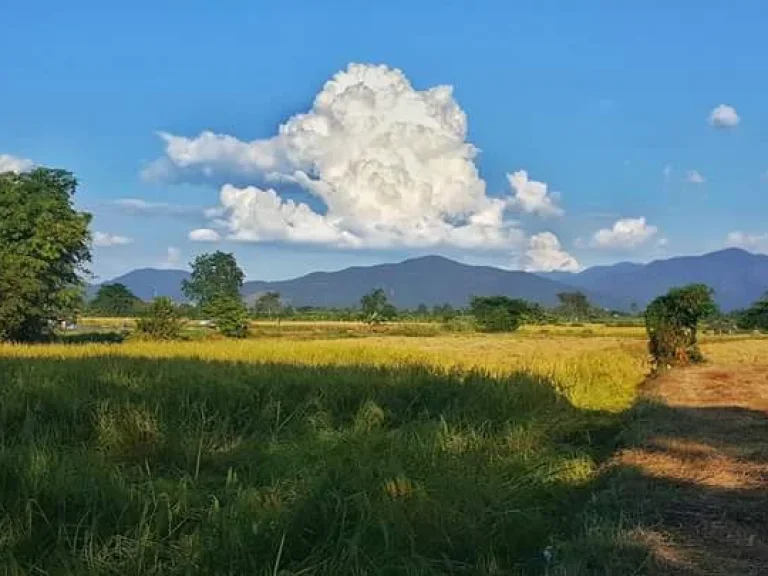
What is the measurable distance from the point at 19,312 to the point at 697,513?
38.0 m

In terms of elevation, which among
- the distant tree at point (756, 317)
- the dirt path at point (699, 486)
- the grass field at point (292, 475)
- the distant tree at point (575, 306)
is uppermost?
the distant tree at point (575, 306)

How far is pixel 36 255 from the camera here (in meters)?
40.5

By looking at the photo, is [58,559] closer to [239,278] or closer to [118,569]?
[118,569]

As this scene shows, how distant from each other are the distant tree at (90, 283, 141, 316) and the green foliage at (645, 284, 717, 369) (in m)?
93.7

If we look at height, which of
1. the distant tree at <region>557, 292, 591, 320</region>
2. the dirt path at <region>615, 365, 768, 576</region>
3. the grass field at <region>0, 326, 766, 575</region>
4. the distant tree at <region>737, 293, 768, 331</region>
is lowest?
the dirt path at <region>615, 365, 768, 576</region>

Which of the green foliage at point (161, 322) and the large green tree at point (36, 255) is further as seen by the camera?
the green foliage at point (161, 322)

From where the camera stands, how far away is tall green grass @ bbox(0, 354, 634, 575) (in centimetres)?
441

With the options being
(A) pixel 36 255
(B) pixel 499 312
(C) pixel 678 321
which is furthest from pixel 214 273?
(C) pixel 678 321

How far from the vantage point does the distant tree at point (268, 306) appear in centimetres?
11246

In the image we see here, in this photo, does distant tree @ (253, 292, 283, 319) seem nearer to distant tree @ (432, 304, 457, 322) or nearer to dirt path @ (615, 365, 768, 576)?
distant tree @ (432, 304, 457, 322)

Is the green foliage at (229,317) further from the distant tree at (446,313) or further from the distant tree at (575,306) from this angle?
the distant tree at (575,306)

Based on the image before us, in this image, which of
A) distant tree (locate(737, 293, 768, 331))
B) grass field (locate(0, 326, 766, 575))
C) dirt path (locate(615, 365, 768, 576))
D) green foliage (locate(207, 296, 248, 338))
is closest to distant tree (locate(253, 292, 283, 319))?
green foliage (locate(207, 296, 248, 338))

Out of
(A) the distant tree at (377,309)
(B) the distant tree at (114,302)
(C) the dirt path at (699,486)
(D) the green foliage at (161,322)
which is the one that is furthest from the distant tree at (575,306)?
(C) the dirt path at (699,486)

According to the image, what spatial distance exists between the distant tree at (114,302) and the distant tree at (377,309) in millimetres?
32780
